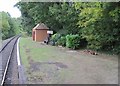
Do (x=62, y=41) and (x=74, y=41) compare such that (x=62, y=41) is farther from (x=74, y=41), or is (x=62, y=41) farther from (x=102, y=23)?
(x=102, y=23)

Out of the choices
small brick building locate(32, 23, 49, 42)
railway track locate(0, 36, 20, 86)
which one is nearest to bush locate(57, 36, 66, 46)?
railway track locate(0, 36, 20, 86)

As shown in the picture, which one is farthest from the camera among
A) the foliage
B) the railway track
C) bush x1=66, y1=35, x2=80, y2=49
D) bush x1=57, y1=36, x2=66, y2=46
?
bush x1=57, y1=36, x2=66, y2=46

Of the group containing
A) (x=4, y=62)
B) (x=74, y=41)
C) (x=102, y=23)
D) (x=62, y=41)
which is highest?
(x=102, y=23)

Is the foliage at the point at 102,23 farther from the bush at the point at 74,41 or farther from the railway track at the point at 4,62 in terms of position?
the railway track at the point at 4,62

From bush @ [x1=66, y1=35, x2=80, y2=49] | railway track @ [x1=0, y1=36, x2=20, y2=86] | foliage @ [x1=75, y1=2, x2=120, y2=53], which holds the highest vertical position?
foliage @ [x1=75, y1=2, x2=120, y2=53]

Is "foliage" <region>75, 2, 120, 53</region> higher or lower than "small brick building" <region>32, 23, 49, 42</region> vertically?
higher

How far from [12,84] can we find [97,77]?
3781 mm

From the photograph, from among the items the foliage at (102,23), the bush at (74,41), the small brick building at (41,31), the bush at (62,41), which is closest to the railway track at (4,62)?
the bush at (74,41)

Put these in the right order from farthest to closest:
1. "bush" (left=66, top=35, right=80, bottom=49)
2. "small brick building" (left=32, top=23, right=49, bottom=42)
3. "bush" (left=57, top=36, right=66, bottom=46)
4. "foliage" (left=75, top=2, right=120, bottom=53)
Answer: "small brick building" (left=32, top=23, right=49, bottom=42), "bush" (left=57, top=36, right=66, bottom=46), "bush" (left=66, top=35, right=80, bottom=49), "foliage" (left=75, top=2, right=120, bottom=53)

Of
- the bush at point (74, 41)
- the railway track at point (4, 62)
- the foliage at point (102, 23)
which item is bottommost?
the railway track at point (4, 62)

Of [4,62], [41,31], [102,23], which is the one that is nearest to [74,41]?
[102,23]

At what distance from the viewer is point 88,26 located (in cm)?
2322

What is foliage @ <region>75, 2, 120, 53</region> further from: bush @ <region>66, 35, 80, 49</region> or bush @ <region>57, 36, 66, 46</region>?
bush @ <region>57, 36, 66, 46</region>

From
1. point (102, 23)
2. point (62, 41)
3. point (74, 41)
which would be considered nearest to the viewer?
point (102, 23)
